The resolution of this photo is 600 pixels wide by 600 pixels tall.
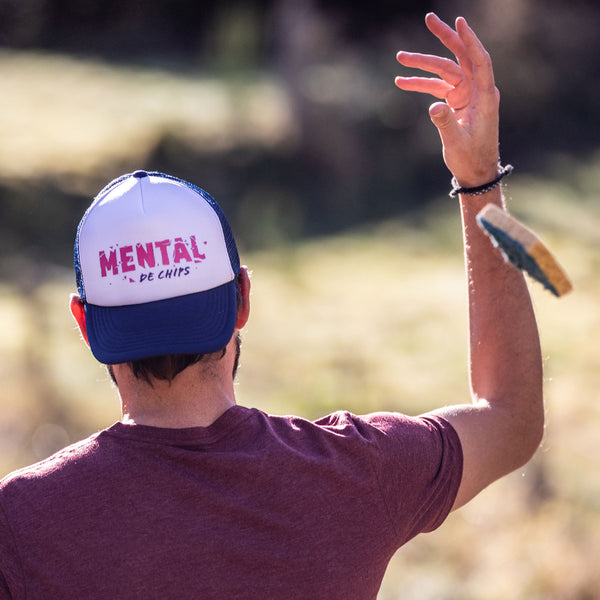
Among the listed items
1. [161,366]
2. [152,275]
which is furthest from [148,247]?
[161,366]

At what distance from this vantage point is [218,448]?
135 cm

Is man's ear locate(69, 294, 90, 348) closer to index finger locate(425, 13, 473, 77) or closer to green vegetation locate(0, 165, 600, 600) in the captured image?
index finger locate(425, 13, 473, 77)

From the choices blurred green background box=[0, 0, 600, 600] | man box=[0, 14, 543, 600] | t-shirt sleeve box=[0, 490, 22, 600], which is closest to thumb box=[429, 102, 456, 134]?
man box=[0, 14, 543, 600]

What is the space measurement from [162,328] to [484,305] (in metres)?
0.63

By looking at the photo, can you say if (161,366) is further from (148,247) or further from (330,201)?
(330,201)

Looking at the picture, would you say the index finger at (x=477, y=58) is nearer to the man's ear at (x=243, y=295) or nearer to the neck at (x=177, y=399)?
the man's ear at (x=243, y=295)

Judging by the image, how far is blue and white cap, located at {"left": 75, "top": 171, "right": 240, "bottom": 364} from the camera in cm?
139

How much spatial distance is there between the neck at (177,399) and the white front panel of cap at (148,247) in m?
0.13

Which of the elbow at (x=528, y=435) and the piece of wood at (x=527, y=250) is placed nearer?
the piece of wood at (x=527, y=250)

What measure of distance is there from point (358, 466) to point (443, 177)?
412 inches

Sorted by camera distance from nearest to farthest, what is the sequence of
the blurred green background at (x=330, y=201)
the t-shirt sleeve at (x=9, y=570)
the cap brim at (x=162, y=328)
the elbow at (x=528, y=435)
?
1. the t-shirt sleeve at (x=9, y=570)
2. the cap brim at (x=162, y=328)
3. the elbow at (x=528, y=435)
4. the blurred green background at (x=330, y=201)

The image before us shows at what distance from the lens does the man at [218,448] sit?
1.25 meters

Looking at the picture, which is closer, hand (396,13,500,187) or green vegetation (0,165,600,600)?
hand (396,13,500,187)

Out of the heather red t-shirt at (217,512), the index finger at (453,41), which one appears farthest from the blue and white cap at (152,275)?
the index finger at (453,41)
